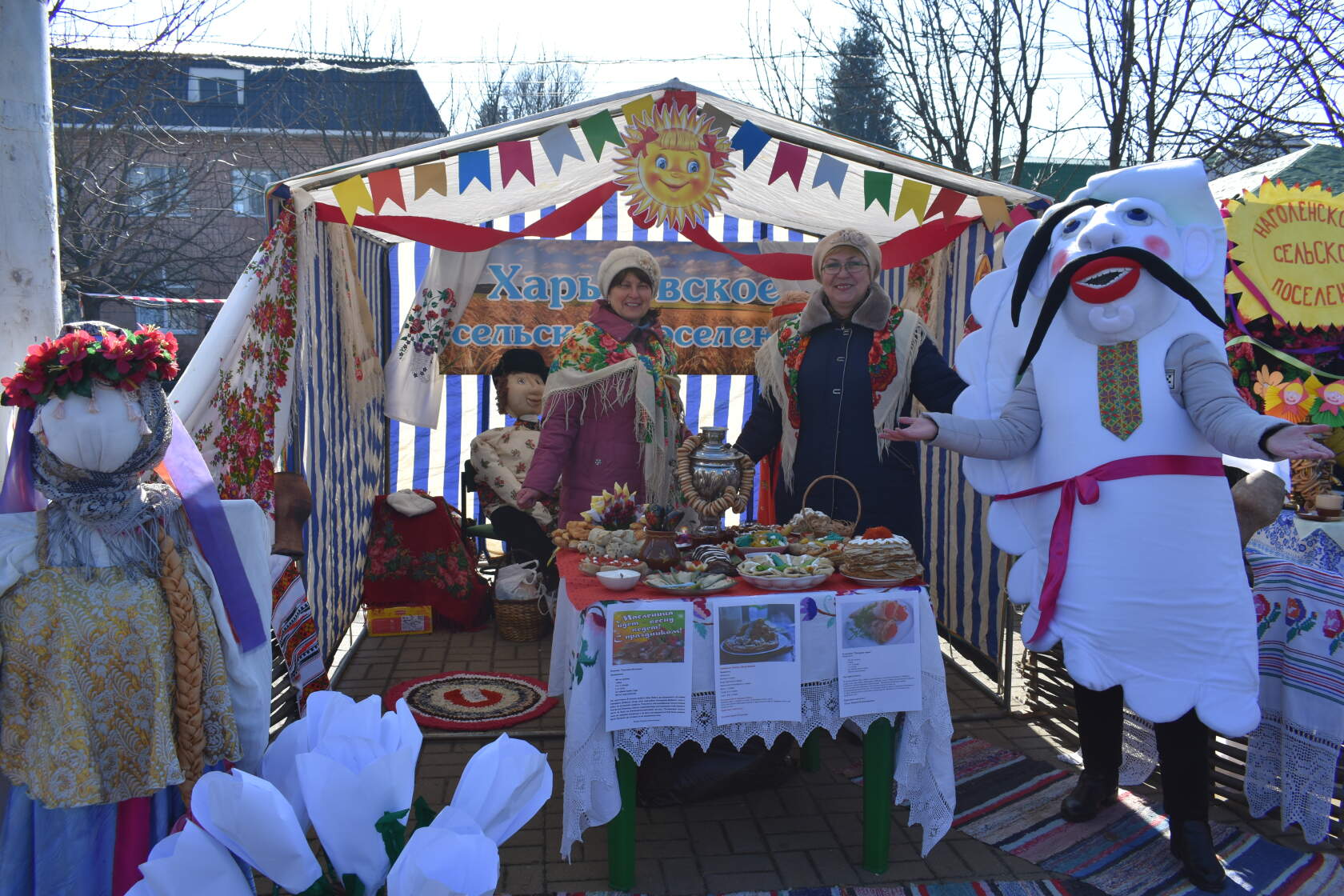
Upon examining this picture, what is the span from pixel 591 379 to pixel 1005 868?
2.50m

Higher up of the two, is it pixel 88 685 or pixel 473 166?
pixel 473 166

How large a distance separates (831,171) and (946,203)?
0.54m

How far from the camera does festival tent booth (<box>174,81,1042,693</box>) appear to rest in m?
3.89

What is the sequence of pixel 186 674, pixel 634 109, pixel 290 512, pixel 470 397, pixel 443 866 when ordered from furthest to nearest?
pixel 470 397, pixel 634 109, pixel 290 512, pixel 186 674, pixel 443 866

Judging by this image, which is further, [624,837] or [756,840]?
[756,840]

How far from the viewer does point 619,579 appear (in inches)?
109

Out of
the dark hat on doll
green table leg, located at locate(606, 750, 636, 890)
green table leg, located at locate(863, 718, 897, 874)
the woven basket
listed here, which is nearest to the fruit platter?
green table leg, located at locate(863, 718, 897, 874)

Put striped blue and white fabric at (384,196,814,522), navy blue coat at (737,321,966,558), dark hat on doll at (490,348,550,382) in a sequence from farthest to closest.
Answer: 1. striped blue and white fabric at (384,196,814,522)
2. dark hat on doll at (490,348,550,382)
3. navy blue coat at (737,321,966,558)

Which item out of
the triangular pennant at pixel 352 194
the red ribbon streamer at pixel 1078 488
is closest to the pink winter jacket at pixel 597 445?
the triangular pennant at pixel 352 194

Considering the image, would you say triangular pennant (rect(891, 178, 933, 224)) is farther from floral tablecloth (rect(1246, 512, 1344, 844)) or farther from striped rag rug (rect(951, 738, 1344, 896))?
striped rag rug (rect(951, 738, 1344, 896))

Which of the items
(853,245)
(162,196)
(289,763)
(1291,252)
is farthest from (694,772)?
(162,196)

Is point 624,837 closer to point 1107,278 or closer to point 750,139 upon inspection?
point 1107,278

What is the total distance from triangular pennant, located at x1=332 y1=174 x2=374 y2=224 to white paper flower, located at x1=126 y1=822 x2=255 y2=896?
349 cm

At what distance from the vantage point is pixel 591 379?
14.1 ft
